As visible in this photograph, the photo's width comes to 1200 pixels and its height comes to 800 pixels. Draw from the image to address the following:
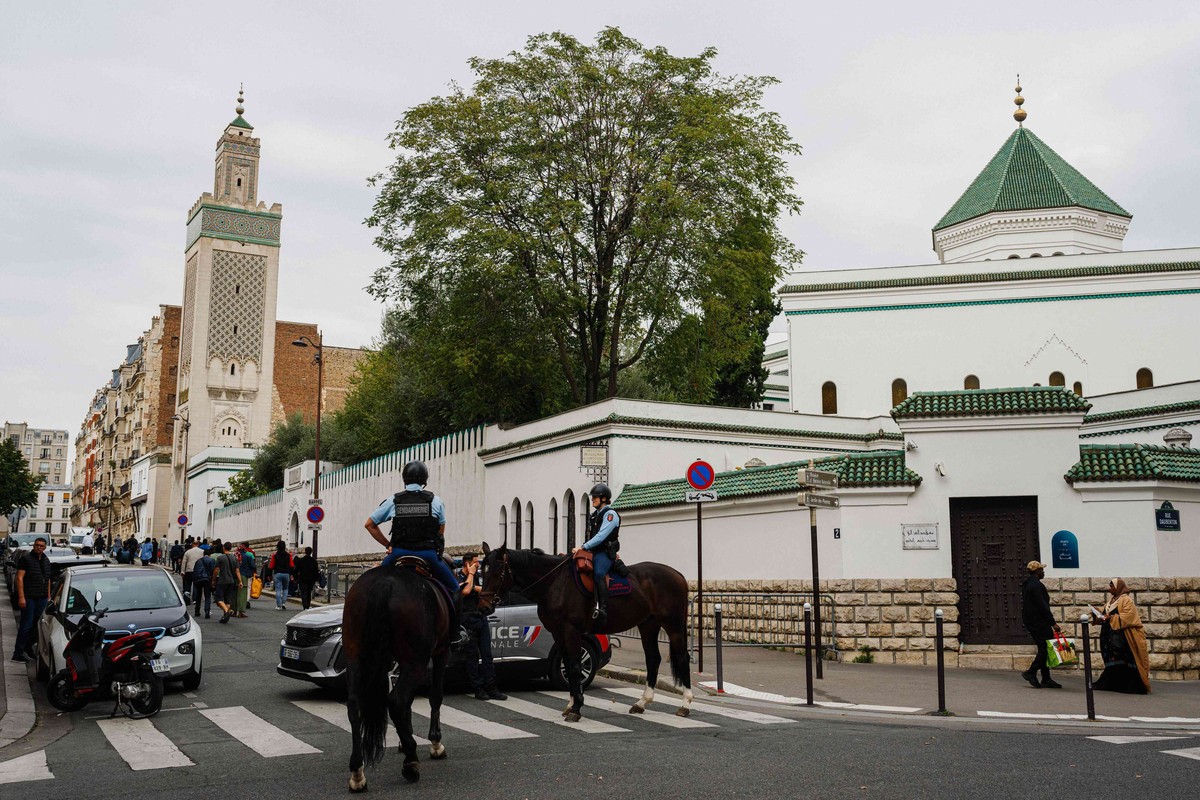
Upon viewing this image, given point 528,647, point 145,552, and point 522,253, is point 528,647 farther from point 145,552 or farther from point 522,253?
point 145,552

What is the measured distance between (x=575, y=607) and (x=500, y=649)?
8.94 feet

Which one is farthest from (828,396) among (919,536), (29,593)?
(29,593)

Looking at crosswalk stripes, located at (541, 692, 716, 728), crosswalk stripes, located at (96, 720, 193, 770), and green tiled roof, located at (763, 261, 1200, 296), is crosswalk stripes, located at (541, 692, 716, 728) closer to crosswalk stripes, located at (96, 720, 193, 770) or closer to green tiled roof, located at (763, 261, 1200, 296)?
crosswalk stripes, located at (96, 720, 193, 770)

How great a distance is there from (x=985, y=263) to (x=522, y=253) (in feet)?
60.6

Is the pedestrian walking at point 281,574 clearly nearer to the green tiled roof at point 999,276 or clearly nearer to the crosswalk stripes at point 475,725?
the crosswalk stripes at point 475,725

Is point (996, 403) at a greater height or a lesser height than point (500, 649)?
greater

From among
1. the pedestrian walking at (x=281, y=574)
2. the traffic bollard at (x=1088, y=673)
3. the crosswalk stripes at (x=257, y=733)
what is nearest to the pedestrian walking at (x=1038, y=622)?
the traffic bollard at (x=1088, y=673)

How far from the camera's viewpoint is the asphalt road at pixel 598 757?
8.17m

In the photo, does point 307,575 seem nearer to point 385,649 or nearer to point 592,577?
point 592,577

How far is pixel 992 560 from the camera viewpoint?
60.5 ft

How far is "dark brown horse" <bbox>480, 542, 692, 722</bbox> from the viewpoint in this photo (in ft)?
39.0

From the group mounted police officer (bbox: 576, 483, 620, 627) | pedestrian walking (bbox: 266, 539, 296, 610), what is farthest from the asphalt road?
pedestrian walking (bbox: 266, 539, 296, 610)

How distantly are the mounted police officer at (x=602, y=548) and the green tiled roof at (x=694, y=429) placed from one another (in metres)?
16.8

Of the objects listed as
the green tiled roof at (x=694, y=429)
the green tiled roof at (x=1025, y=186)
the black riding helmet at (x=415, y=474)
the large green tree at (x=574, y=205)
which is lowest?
the black riding helmet at (x=415, y=474)
